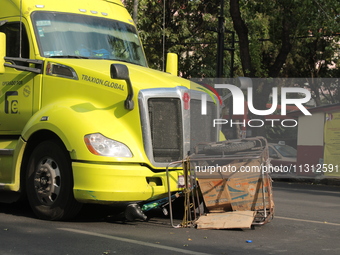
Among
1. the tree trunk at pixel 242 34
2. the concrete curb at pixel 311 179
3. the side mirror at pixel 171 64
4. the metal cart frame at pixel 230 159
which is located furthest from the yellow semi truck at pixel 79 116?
the tree trunk at pixel 242 34

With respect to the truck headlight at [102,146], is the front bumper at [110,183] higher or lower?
lower

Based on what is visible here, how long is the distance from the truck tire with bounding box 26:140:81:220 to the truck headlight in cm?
49

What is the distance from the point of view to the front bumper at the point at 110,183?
27.6ft

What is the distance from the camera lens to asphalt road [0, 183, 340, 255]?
715cm

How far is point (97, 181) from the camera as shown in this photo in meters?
8.42

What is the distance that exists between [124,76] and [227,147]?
170cm

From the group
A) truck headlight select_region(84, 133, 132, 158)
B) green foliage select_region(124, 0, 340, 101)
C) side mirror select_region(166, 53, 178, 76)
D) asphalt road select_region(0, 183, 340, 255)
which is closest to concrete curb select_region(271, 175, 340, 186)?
green foliage select_region(124, 0, 340, 101)

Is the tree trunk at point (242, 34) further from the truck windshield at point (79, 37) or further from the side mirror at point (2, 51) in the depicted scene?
the side mirror at point (2, 51)

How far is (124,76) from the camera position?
8.62 meters

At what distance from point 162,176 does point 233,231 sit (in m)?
1.19

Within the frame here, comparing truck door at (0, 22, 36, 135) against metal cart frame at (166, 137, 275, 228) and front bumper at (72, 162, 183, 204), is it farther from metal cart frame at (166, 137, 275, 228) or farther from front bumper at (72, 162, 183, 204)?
metal cart frame at (166, 137, 275, 228)

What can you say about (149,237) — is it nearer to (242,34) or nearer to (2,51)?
(2,51)

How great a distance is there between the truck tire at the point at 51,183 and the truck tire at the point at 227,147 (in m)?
1.90

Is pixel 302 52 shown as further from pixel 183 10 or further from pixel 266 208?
pixel 266 208
